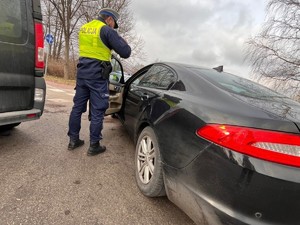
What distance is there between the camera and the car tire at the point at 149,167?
234cm

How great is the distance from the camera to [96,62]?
3.23 metres

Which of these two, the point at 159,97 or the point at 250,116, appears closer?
the point at 250,116

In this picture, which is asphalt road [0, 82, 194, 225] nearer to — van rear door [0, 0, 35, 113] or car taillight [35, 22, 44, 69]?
van rear door [0, 0, 35, 113]

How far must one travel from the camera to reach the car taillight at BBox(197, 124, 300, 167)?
4.91 ft

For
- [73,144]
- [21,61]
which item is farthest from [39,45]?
[73,144]

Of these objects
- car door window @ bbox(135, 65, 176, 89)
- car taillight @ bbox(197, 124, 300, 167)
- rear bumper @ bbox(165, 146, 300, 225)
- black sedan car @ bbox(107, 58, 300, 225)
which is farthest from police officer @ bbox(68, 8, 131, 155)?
car taillight @ bbox(197, 124, 300, 167)

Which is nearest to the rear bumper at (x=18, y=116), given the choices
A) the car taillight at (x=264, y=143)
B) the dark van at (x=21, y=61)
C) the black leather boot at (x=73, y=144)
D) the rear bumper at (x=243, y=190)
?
the dark van at (x=21, y=61)

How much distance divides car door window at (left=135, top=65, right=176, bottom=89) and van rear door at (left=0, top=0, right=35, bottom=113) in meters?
1.43

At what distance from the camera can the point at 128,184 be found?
277 centimetres

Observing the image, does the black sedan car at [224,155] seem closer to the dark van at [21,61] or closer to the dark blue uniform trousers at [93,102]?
the dark blue uniform trousers at [93,102]

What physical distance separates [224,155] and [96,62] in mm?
2183

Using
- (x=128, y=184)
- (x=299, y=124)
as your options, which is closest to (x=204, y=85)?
(x=299, y=124)

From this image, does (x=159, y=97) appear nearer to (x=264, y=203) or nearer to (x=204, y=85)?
(x=204, y=85)

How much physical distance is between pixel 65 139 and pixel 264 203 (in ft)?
10.3
